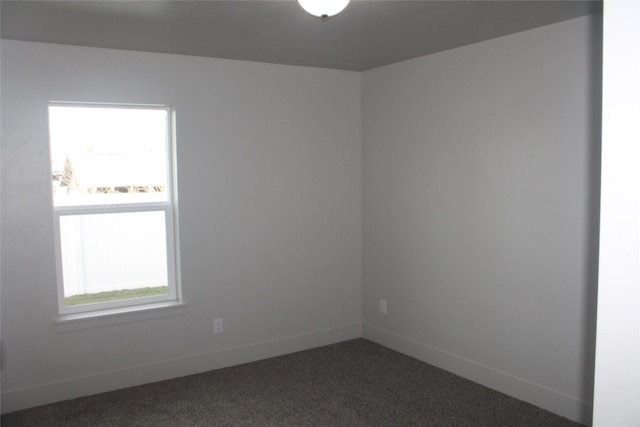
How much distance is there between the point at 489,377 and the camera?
12.1 ft

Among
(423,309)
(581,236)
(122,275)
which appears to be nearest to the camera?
(581,236)

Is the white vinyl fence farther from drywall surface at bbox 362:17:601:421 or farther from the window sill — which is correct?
drywall surface at bbox 362:17:601:421

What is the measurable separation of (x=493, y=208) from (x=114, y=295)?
2882 mm

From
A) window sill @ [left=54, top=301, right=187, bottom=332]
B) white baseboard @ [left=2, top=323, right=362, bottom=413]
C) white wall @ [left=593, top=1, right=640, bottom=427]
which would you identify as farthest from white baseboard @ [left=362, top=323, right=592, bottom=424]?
white wall @ [left=593, top=1, right=640, bottom=427]

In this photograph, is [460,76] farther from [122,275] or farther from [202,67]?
[122,275]

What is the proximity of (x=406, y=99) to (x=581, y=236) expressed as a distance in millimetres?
1817

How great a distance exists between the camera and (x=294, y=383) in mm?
3816

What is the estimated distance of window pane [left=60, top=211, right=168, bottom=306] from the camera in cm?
369

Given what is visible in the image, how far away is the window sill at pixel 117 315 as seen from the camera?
3549 mm

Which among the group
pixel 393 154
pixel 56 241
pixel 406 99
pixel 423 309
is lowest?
pixel 423 309

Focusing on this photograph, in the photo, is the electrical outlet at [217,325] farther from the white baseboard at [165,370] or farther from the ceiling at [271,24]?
the ceiling at [271,24]

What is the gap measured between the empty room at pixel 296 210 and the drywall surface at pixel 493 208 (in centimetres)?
2

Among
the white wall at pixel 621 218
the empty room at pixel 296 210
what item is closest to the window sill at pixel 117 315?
the empty room at pixel 296 210

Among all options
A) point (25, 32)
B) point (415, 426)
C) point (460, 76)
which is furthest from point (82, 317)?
point (460, 76)
